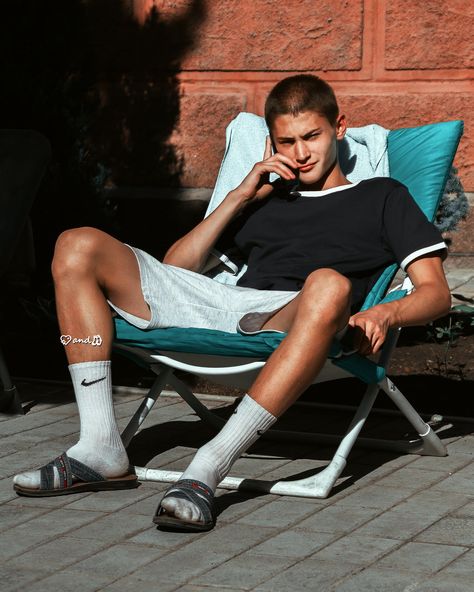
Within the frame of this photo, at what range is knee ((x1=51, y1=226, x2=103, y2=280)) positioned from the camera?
13.0 ft

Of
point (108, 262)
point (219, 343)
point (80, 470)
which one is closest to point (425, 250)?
point (219, 343)

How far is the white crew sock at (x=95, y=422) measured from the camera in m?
3.96

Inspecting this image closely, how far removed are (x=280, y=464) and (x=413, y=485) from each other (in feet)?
1.63

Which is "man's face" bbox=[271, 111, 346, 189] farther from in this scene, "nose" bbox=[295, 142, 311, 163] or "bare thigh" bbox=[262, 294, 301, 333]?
"bare thigh" bbox=[262, 294, 301, 333]

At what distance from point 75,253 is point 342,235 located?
0.89m

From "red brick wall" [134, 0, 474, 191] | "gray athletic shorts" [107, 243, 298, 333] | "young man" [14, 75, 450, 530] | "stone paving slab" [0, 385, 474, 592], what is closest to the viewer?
"stone paving slab" [0, 385, 474, 592]

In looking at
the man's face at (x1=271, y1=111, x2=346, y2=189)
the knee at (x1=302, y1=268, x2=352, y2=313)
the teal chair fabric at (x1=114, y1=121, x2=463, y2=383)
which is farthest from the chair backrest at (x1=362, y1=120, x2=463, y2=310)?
the knee at (x1=302, y1=268, x2=352, y2=313)

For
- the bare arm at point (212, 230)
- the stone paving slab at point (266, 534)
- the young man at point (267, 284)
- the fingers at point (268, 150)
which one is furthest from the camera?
the fingers at point (268, 150)

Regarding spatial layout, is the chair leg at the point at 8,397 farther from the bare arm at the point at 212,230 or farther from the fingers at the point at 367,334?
the fingers at the point at 367,334

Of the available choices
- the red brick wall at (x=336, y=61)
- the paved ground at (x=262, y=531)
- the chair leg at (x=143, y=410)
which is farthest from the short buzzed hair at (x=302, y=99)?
the red brick wall at (x=336, y=61)

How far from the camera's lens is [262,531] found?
3.63 metres

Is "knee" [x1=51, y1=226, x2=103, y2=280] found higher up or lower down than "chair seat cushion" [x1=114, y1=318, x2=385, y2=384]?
higher up

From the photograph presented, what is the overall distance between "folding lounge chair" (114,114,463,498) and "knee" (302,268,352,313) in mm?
146

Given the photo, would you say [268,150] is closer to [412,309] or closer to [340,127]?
[340,127]
